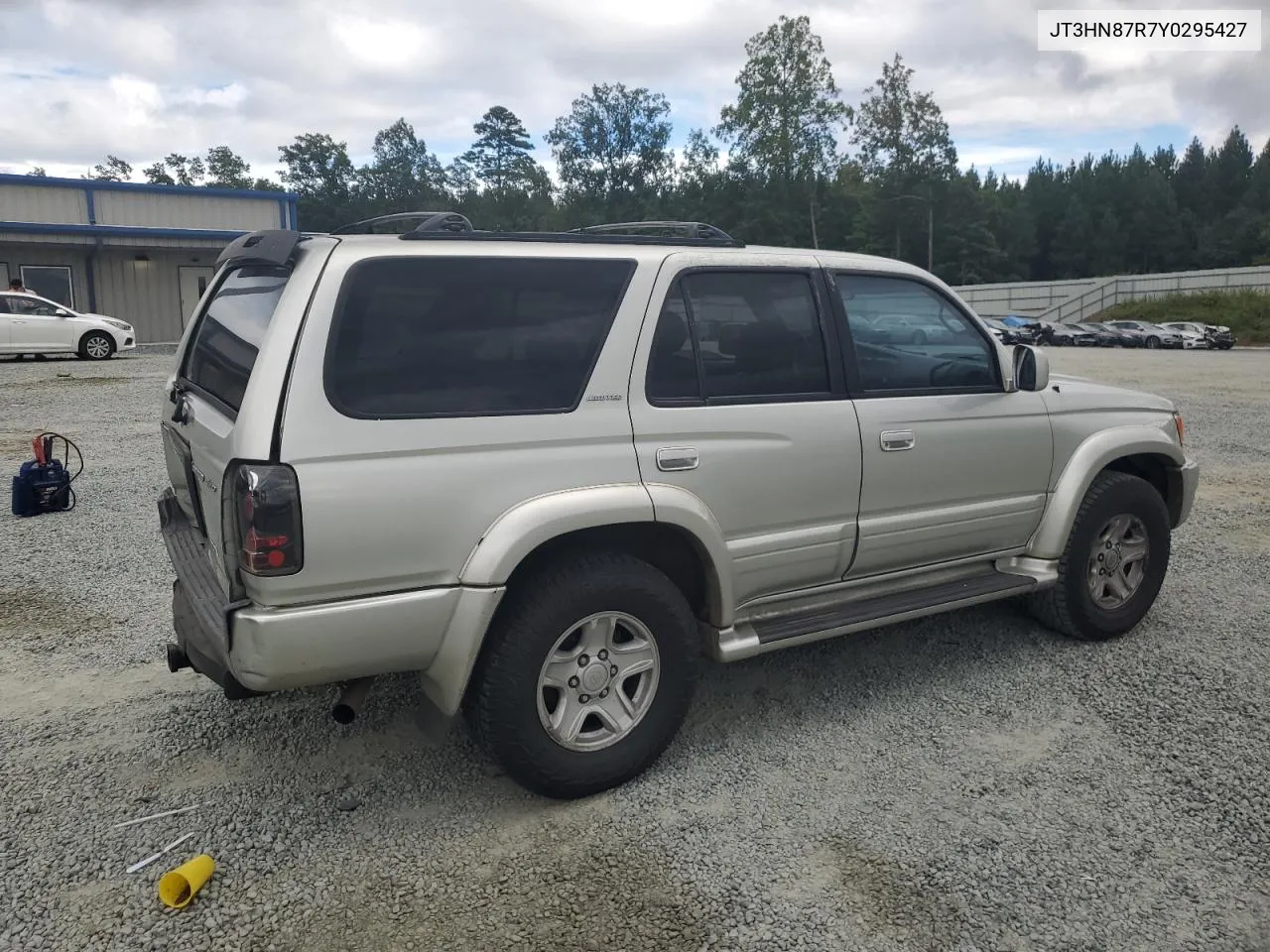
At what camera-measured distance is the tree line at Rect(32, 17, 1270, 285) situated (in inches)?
2589

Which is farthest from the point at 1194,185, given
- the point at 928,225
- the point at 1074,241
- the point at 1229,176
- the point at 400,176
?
the point at 400,176

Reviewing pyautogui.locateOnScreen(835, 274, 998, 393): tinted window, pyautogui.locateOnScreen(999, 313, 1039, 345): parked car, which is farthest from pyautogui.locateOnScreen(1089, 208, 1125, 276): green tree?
pyautogui.locateOnScreen(835, 274, 998, 393): tinted window

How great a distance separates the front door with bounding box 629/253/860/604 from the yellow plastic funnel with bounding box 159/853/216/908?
177 cm

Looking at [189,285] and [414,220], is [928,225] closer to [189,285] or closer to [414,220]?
[189,285]

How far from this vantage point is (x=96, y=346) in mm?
20531

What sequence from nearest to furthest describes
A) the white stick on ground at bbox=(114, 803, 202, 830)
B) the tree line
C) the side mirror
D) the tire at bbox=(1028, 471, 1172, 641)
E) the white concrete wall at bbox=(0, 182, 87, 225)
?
the white stick on ground at bbox=(114, 803, 202, 830), the side mirror, the tire at bbox=(1028, 471, 1172, 641), the white concrete wall at bbox=(0, 182, 87, 225), the tree line

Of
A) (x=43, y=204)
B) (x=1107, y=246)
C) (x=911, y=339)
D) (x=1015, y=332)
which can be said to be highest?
(x=1107, y=246)

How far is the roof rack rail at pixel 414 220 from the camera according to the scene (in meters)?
3.27

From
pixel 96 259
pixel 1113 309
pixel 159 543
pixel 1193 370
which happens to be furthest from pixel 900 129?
pixel 159 543

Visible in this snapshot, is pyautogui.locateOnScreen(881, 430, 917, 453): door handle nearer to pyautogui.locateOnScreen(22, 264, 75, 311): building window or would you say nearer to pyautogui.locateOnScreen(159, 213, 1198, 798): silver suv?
pyautogui.locateOnScreen(159, 213, 1198, 798): silver suv

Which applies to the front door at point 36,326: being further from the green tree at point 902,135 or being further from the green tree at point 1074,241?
the green tree at point 1074,241

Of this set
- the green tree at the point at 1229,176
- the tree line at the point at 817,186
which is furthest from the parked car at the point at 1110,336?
the green tree at the point at 1229,176

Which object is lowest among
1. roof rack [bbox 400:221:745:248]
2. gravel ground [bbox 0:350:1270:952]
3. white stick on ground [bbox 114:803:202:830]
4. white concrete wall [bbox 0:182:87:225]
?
white stick on ground [bbox 114:803:202:830]

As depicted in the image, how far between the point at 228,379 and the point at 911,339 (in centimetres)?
274
